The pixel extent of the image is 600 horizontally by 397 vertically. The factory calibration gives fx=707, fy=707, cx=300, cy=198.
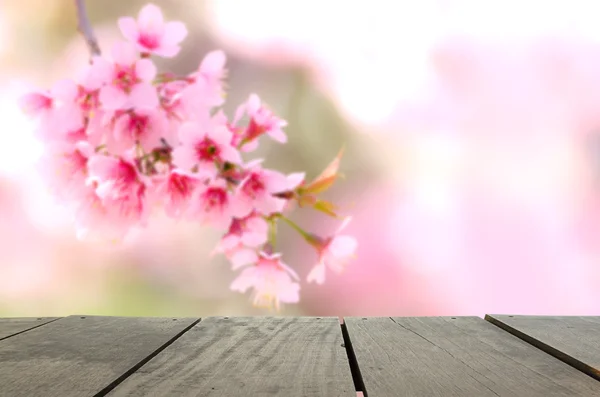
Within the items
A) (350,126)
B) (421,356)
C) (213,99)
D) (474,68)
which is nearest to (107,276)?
(350,126)

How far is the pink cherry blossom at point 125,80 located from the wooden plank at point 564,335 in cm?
55

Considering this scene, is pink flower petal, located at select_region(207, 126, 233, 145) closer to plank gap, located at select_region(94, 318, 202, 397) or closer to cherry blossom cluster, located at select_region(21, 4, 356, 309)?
cherry blossom cluster, located at select_region(21, 4, 356, 309)

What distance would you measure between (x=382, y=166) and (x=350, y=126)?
13 centimetres

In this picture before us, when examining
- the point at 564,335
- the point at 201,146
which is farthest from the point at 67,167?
the point at 564,335

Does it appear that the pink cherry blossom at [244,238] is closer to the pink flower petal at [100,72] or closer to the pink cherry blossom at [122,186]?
the pink cherry blossom at [122,186]

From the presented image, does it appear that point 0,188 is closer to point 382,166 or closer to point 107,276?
point 107,276

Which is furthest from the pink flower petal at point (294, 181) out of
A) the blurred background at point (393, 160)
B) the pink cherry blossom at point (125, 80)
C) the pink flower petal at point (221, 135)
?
the blurred background at point (393, 160)

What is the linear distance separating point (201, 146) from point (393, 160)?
95 centimetres

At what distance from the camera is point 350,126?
1.85 m

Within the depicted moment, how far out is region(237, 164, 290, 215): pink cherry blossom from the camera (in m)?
0.98

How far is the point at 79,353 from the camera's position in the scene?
615 mm

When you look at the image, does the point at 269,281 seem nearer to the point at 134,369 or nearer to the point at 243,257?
the point at 243,257

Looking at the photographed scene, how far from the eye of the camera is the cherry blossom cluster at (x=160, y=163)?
98 centimetres

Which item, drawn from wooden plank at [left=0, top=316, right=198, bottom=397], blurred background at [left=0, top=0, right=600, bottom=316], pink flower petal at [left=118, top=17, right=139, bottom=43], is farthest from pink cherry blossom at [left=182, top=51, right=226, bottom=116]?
blurred background at [left=0, top=0, right=600, bottom=316]
